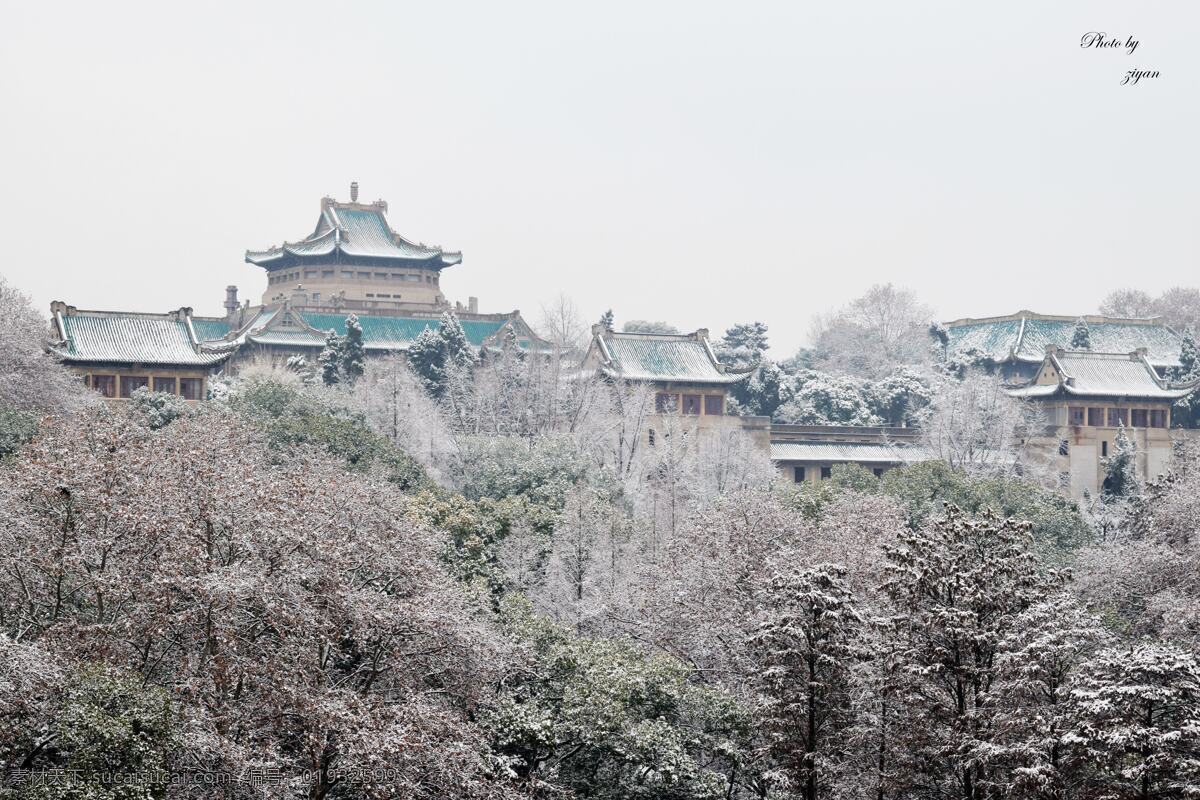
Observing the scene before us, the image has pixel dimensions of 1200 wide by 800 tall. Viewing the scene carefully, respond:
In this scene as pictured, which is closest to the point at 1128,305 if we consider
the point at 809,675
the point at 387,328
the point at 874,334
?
the point at 874,334

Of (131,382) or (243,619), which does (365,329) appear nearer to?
(131,382)

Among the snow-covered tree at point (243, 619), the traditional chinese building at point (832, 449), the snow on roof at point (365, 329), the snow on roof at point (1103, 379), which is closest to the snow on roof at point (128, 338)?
the snow on roof at point (365, 329)

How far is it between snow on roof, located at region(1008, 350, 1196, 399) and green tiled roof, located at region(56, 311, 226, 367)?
96.5 ft

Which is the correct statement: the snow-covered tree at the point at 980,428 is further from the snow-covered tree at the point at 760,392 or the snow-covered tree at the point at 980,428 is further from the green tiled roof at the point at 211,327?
the green tiled roof at the point at 211,327

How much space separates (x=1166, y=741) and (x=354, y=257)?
2153 inches

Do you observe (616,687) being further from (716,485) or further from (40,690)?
(716,485)

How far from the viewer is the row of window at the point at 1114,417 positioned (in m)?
61.2

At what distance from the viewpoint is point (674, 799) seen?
2441 centimetres

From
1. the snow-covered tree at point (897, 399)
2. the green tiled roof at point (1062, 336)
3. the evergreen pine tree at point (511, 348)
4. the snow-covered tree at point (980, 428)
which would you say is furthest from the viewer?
the green tiled roof at point (1062, 336)

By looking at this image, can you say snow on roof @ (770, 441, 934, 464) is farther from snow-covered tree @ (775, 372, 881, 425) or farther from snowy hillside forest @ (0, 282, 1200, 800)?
snowy hillside forest @ (0, 282, 1200, 800)

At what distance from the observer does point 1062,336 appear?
237 ft

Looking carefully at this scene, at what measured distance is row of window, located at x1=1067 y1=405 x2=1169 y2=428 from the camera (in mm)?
61219

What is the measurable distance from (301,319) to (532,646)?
38936mm

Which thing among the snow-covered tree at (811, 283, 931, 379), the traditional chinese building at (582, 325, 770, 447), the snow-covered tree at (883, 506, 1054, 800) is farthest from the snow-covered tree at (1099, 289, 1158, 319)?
the snow-covered tree at (883, 506, 1054, 800)
